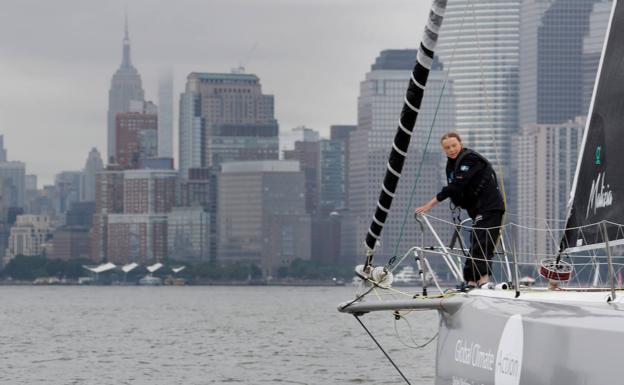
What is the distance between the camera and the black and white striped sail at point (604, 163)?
13359 millimetres

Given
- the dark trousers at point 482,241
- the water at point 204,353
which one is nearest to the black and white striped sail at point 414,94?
the dark trousers at point 482,241

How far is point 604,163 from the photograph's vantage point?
13.8 meters

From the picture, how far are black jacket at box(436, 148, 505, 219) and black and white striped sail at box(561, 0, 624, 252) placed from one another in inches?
26.3

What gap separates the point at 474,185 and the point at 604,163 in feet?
3.48

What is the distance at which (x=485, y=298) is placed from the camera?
12.5m

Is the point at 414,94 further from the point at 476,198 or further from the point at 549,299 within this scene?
the point at 549,299

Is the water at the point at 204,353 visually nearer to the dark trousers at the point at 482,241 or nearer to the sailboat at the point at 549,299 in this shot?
the sailboat at the point at 549,299

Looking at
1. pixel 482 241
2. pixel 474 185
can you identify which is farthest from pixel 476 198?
pixel 482 241

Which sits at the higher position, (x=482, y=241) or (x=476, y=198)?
(x=476, y=198)

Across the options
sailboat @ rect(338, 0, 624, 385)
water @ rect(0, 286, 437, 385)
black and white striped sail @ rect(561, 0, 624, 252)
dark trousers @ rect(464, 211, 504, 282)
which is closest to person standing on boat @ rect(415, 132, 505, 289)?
dark trousers @ rect(464, 211, 504, 282)

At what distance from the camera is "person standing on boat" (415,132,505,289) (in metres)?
13.9

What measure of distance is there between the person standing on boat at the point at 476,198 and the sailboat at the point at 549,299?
0.70ft

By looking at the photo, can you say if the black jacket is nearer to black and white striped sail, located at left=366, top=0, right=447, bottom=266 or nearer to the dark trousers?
the dark trousers

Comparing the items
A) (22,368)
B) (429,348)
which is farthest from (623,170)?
(429,348)
